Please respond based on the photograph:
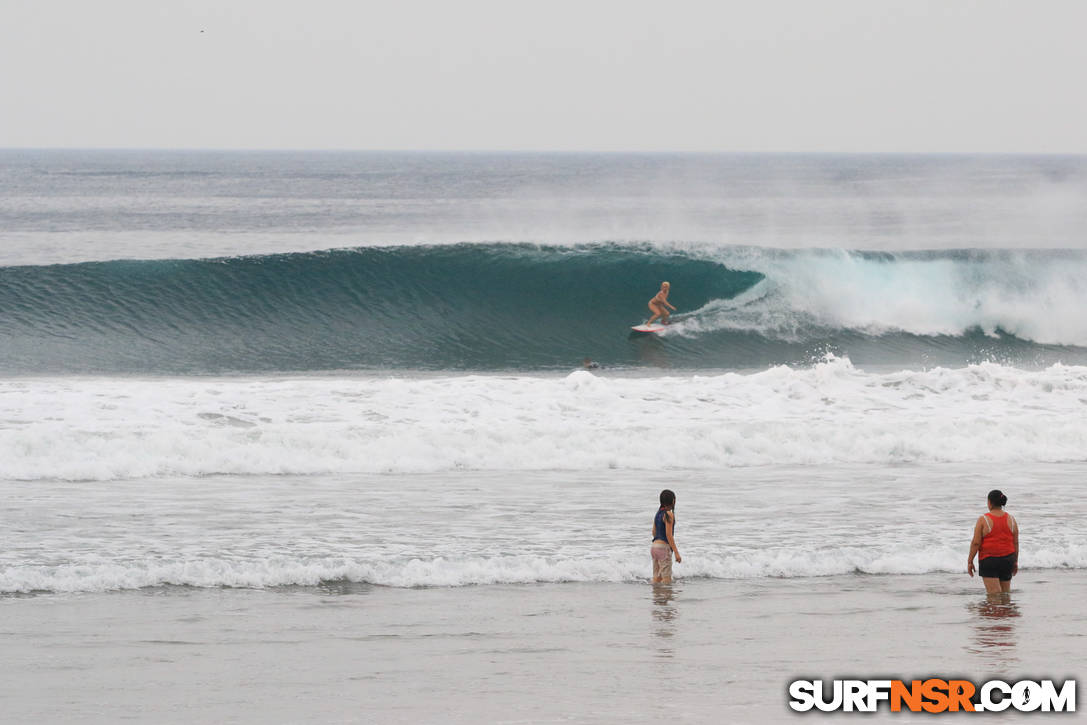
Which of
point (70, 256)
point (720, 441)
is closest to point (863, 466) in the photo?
point (720, 441)

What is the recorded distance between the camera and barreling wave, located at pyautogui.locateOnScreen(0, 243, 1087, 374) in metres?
19.1

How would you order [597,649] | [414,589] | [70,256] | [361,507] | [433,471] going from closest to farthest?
[597,649], [414,589], [361,507], [433,471], [70,256]

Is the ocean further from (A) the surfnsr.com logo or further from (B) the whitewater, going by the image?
(A) the surfnsr.com logo

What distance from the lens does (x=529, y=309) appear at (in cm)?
2238

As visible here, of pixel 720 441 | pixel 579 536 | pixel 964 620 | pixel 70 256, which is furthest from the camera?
pixel 70 256

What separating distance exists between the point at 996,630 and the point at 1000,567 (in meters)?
0.93

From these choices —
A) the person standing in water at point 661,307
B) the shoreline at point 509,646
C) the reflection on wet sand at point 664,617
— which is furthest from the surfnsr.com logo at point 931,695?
the person standing in water at point 661,307

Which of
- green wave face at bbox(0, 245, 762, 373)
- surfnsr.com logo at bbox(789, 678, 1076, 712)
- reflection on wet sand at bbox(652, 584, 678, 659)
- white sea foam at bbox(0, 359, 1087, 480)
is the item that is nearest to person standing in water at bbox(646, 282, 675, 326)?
green wave face at bbox(0, 245, 762, 373)

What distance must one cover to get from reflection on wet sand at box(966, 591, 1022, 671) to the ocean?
0.04 m

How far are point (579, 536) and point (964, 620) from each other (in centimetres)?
305

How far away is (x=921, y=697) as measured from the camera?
5480 millimetres

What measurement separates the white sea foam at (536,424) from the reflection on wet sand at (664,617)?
3.91 m

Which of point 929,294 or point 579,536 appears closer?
point 579,536

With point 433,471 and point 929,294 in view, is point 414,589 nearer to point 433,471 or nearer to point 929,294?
point 433,471
